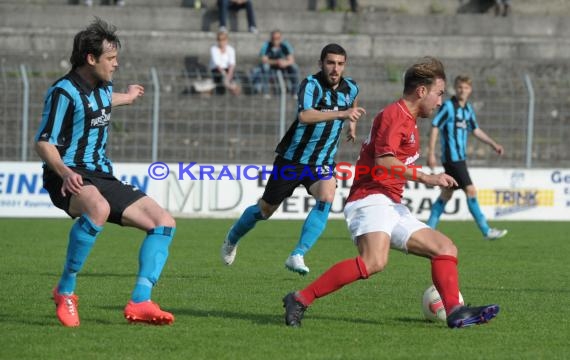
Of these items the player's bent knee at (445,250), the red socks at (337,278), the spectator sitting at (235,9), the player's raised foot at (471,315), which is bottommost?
the player's raised foot at (471,315)

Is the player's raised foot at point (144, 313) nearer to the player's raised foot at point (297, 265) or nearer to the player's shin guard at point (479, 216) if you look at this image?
the player's raised foot at point (297, 265)

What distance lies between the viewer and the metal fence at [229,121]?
18.9 meters

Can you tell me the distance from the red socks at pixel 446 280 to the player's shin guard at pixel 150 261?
1.73m

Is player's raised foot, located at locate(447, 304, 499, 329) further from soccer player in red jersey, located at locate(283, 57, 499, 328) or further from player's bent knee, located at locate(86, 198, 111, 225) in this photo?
player's bent knee, located at locate(86, 198, 111, 225)

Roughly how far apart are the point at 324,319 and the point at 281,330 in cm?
59

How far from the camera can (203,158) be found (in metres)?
19.5

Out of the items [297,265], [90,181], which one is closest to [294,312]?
[90,181]

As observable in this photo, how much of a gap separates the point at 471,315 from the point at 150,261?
204 centimetres

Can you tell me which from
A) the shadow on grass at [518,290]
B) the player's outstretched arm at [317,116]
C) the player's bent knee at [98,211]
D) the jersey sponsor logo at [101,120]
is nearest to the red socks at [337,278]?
the player's bent knee at [98,211]

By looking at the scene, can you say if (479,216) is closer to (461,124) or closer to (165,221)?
(461,124)

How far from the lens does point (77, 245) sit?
6.88 metres

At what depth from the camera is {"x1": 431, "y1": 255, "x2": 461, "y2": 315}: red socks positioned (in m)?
6.84

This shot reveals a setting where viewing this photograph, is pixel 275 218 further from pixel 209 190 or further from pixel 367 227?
pixel 367 227

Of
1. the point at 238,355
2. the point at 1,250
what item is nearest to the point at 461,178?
the point at 1,250
